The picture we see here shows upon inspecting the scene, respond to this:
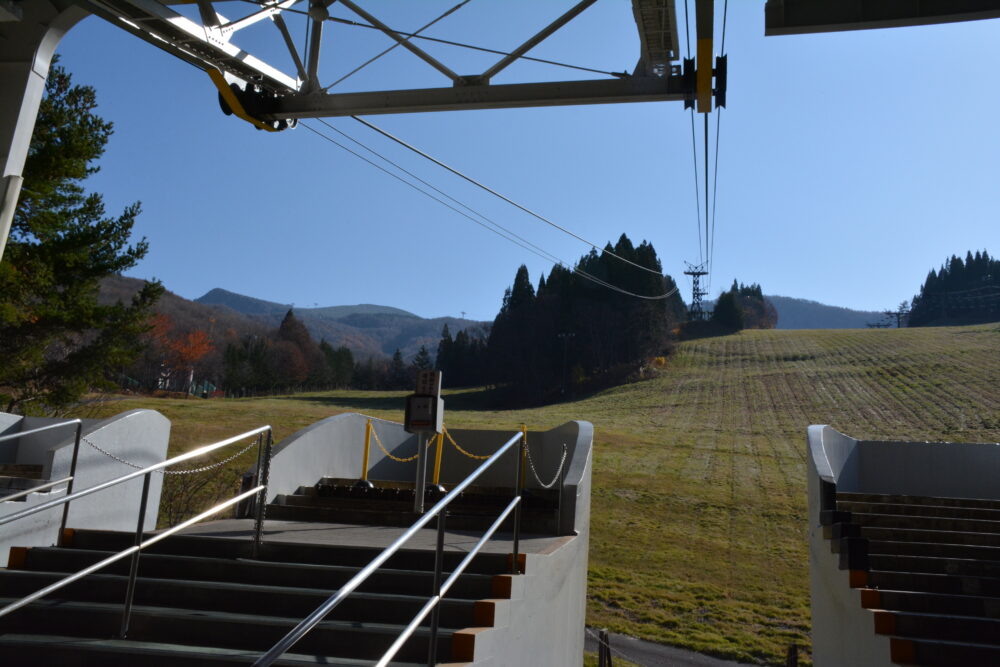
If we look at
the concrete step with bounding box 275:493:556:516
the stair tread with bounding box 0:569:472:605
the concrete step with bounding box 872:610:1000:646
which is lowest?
the concrete step with bounding box 872:610:1000:646

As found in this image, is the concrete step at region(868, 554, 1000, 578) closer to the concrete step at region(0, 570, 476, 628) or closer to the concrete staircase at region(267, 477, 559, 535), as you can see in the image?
the concrete staircase at region(267, 477, 559, 535)

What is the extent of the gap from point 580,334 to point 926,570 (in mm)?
72948

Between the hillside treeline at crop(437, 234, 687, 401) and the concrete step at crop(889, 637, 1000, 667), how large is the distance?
6792cm

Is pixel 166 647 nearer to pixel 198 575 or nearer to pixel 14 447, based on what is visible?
pixel 198 575

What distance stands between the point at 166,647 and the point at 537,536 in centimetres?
378

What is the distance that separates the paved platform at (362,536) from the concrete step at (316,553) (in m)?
0.16

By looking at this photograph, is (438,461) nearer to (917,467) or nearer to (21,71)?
(21,71)

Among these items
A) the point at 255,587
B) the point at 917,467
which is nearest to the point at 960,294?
the point at 917,467

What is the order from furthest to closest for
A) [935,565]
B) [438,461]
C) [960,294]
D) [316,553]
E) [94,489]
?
[960,294] → [438,461] → [935,565] → [316,553] → [94,489]

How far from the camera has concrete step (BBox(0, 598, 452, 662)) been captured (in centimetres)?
416

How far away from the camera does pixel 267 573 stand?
203 inches

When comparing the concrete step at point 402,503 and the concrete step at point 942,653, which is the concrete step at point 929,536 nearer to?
the concrete step at point 942,653

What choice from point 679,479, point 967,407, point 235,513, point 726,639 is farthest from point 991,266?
point 235,513

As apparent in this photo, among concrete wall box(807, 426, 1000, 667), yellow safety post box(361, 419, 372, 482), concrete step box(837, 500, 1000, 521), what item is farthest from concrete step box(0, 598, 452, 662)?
concrete step box(837, 500, 1000, 521)
